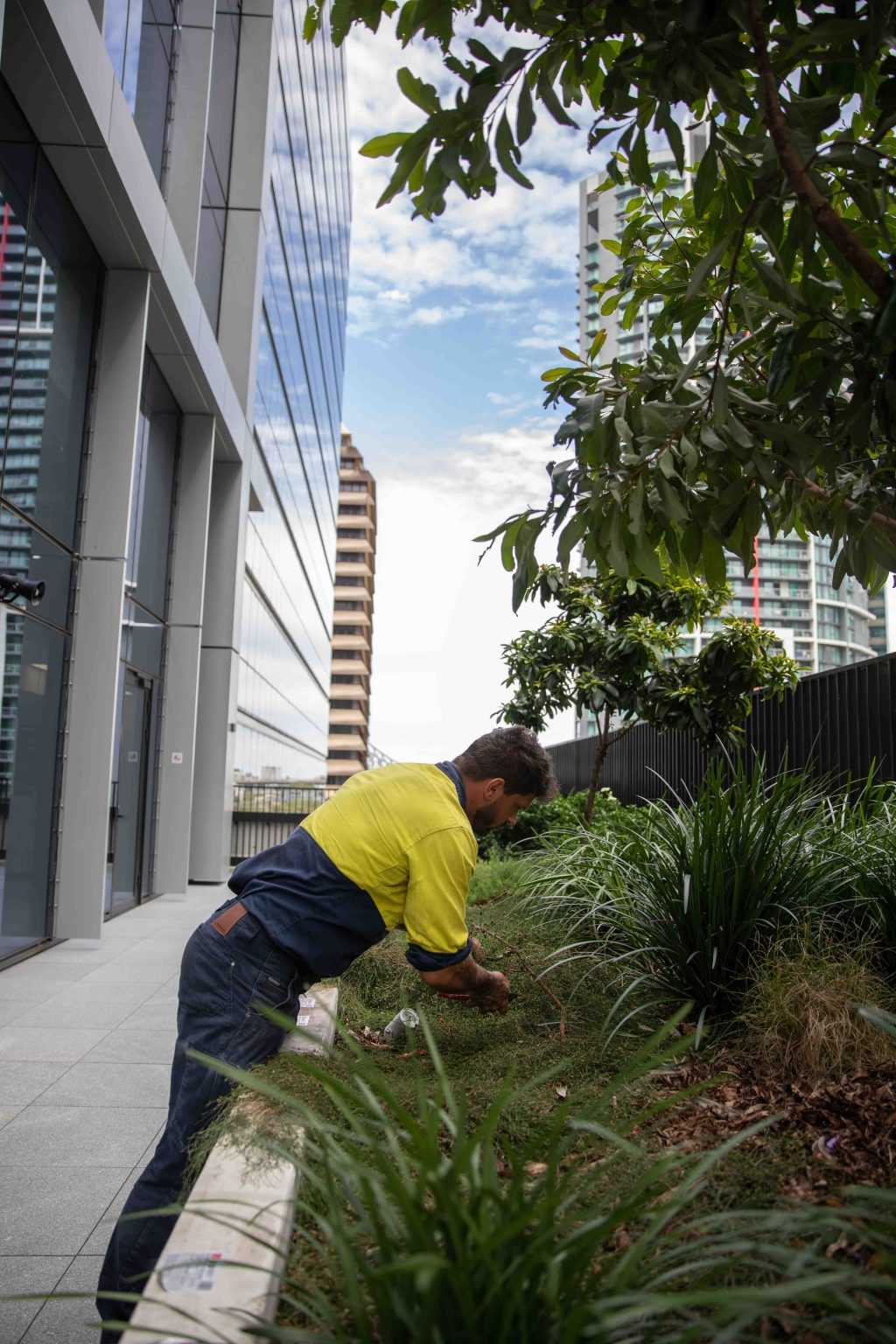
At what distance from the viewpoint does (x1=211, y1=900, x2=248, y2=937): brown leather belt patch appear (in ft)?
9.75

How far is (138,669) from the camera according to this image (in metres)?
13.4

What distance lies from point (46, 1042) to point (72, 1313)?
3306 millimetres

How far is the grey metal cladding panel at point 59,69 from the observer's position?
702 cm

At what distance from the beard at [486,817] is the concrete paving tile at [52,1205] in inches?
77.6

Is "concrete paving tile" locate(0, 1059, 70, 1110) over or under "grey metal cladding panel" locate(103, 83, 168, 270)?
under

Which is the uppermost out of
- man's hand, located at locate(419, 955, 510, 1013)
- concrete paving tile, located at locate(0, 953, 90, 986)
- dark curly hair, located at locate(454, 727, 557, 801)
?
dark curly hair, located at locate(454, 727, 557, 801)

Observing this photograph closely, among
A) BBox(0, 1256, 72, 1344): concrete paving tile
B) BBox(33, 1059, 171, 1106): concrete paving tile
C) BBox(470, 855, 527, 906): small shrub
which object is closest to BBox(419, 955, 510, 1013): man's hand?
BBox(0, 1256, 72, 1344): concrete paving tile

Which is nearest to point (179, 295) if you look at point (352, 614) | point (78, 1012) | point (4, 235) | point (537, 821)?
point (4, 235)

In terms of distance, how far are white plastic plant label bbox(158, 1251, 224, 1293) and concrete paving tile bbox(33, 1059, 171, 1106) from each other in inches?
138

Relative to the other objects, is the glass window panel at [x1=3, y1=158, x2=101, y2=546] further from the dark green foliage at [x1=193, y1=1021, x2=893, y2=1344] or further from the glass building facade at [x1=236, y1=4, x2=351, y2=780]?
the glass building facade at [x1=236, y1=4, x2=351, y2=780]

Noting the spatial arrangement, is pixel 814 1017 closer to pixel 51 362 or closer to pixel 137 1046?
pixel 137 1046

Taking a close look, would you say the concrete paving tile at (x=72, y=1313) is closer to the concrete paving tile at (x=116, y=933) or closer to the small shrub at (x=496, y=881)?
the small shrub at (x=496, y=881)

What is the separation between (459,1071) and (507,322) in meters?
78.2

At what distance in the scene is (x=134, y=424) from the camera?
10195 millimetres
